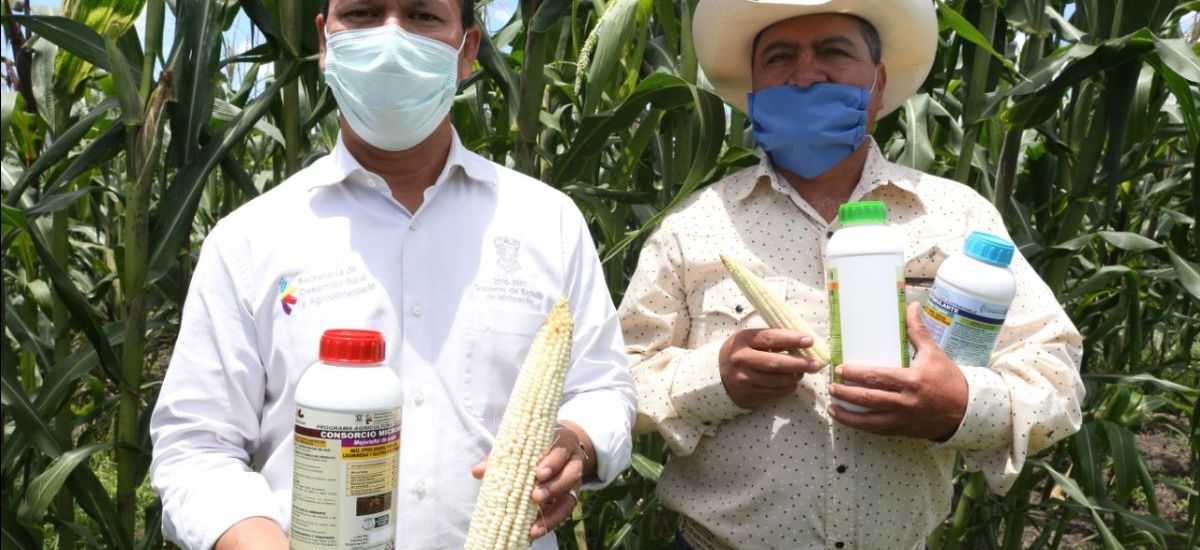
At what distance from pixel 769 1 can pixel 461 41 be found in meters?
0.67

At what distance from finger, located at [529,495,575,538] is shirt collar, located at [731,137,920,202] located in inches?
35.0

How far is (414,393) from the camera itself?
1.59 meters

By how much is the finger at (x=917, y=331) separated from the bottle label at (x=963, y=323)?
2 centimetres

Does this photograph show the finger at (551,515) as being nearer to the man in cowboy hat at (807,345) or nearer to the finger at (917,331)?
the man in cowboy hat at (807,345)

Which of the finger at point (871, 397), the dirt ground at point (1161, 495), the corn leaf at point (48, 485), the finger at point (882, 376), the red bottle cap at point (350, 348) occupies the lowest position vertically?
the dirt ground at point (1161, 495)

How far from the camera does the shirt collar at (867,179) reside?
205 cm

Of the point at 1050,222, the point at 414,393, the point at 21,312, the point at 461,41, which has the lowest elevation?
the point at 21,312

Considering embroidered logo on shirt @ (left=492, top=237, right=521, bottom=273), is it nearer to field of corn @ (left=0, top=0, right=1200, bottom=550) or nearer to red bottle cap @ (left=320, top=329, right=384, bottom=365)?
red bottle cap @ (left=320, top=329, right=384, bottom=365)

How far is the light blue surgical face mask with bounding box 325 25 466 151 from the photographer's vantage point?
1690 mm

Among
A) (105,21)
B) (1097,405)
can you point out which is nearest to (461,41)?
(105,21)

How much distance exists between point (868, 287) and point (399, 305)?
2.68 ft

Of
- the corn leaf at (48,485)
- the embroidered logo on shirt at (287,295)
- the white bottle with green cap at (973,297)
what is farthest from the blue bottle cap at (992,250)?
the corn leaf at (48,485)

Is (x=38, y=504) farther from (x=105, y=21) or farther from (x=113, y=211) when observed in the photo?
(x=113, y=211)

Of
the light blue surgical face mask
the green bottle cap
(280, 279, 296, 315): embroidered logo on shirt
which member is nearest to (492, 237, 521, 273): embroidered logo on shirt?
the light blue surgical face mask
